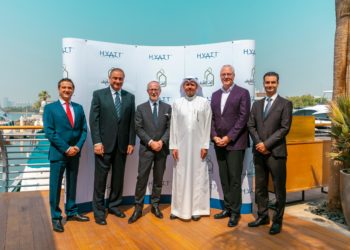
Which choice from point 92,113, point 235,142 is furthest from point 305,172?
point 92,113

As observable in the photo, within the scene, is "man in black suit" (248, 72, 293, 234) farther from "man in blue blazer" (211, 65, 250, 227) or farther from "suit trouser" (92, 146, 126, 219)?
"suit trouser" (92, 146, 126, 219)

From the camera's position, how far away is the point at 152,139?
3674 millimetres

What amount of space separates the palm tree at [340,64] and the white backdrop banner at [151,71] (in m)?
1.10

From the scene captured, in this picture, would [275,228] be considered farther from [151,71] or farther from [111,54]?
[111,54]

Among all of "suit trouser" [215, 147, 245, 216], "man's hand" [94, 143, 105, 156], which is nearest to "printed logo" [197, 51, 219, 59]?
"suit trouser" [215, 147, 245, 216]

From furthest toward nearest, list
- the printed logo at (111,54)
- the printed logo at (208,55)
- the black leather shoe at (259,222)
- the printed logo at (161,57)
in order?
the printed logo at (161,57), the printed logo at (208,55), the printed logo at (111,54), the black leather shoe at (259,222)

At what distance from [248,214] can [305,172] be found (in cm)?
112

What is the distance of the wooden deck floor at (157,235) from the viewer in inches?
113

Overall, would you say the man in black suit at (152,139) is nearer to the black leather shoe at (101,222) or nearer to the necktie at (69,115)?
the black leather shoe at (101,222)

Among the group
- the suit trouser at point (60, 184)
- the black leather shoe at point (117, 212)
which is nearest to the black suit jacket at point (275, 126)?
the black leather shoe at point (117, 212)

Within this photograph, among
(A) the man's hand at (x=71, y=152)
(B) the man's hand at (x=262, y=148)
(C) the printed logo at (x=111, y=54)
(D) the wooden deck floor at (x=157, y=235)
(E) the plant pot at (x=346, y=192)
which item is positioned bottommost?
(D) the wooden deck floor at (x=157, y=235)

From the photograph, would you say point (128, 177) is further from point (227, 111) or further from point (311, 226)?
point (311, 226)

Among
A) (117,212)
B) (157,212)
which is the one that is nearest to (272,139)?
(157,212)

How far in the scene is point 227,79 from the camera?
11.6ft
